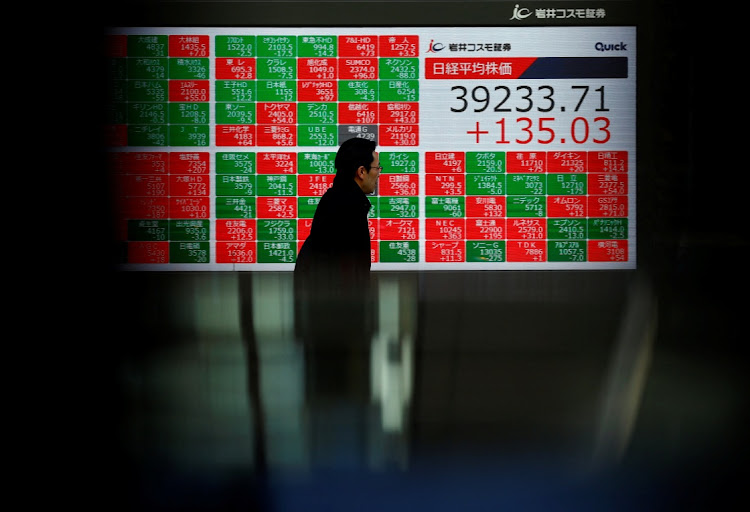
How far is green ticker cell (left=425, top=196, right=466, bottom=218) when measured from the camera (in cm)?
415

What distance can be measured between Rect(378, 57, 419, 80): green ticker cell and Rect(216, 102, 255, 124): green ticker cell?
0.69 metres

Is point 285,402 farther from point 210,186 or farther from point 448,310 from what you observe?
point 210,186

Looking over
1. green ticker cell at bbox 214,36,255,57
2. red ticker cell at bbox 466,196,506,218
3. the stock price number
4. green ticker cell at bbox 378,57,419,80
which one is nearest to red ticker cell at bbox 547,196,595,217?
red ticker cell at bbox 466,196,506,218

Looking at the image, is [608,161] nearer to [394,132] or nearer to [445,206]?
[445,206]

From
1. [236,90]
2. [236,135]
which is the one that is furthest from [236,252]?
[236,90]

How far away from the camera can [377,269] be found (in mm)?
4164

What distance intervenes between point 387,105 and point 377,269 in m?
0.84

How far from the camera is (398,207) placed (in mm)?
4160

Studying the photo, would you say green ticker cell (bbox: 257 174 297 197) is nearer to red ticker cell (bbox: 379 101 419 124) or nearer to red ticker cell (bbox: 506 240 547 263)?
red ticker cell (bbox: 379 101 419 124)

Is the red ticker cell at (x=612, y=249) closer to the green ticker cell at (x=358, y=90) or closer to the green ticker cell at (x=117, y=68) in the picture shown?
the green ticker cell at (x=358, y=90)

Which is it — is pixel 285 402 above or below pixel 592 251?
below

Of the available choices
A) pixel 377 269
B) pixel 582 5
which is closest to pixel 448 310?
pixel 377 269

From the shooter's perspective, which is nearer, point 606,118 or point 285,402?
point 285,402

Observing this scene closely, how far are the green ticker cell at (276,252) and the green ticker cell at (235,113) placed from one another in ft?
2.10
